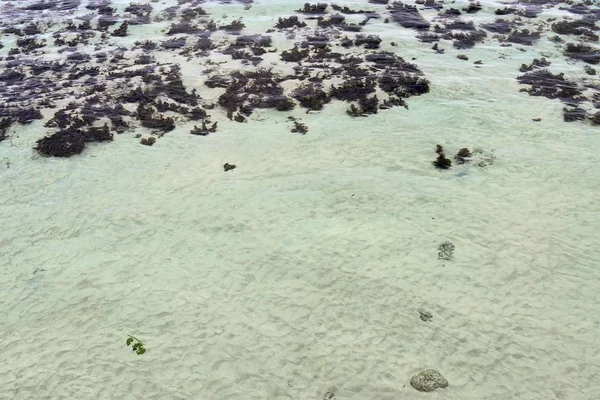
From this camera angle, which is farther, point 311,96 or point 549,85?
point 549,85

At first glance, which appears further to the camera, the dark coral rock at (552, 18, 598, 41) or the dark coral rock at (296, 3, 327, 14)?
the dark coral rock at (296, 3, 327, 14)

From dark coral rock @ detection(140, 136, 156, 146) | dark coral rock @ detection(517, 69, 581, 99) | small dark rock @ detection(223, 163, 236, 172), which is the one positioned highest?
dark coral rock @ detection(517, 69, 581, 99)

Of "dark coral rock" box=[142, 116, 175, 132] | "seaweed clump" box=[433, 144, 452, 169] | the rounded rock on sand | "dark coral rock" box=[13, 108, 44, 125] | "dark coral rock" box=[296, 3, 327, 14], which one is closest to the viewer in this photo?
the rounded rock on sand

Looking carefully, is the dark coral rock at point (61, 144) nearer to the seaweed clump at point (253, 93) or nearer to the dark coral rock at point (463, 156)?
the seaweed clump at point (253, 93)

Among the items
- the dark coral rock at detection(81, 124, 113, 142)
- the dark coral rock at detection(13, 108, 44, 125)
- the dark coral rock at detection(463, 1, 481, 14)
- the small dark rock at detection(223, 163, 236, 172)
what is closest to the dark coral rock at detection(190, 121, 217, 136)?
the small dark rock at detection(223, 163, 236, 172)

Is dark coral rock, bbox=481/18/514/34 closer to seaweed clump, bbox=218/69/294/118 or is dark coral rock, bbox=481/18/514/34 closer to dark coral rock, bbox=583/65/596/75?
dark coral rock, bbox=583/65/596/75

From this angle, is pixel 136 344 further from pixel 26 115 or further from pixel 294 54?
pixel 294 54

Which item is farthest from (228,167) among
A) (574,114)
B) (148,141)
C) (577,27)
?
(577,27)
